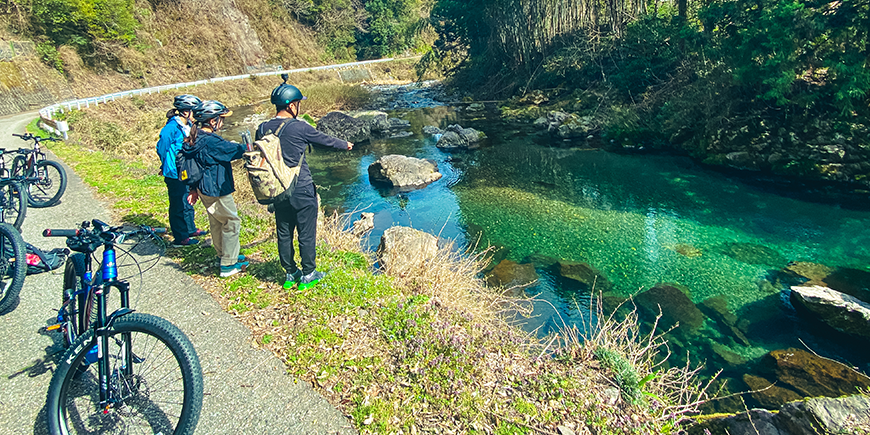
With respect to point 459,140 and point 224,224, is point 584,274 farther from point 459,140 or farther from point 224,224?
point 459,140

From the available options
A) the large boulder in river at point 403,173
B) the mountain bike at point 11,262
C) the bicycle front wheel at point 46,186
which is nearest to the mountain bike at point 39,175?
the bicycle front wheel at point 46,186

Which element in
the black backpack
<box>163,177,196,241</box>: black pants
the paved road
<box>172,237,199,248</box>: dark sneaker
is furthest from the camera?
<box>172,237,199,248</box>: dark sneaker

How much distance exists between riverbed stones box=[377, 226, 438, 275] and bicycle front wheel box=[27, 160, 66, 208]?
6405mm

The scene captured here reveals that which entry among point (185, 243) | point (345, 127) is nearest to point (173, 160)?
point (185, 243)

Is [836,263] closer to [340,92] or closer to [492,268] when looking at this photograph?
[492,268]

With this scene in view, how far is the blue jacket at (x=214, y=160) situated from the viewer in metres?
5.39

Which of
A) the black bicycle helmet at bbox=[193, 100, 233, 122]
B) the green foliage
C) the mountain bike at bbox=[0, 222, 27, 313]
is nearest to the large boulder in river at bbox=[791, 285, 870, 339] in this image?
the black bicycle helmet at bbox=[193, 100, 233, 122]

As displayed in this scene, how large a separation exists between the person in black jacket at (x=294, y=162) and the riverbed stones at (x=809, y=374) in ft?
21.3

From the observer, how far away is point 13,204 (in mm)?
7613

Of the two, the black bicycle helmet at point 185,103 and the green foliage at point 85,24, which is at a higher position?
the green foliage at point 85,24

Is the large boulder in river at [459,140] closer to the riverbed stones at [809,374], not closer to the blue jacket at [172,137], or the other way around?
the blue jacket at [172,137]

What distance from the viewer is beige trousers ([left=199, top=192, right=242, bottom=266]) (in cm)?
555

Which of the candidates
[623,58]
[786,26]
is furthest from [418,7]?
[786,26]

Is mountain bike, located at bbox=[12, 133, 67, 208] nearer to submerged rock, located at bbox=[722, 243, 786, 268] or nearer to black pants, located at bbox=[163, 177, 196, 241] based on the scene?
black pants, located at bbox=[163, 177, 196, 241]
